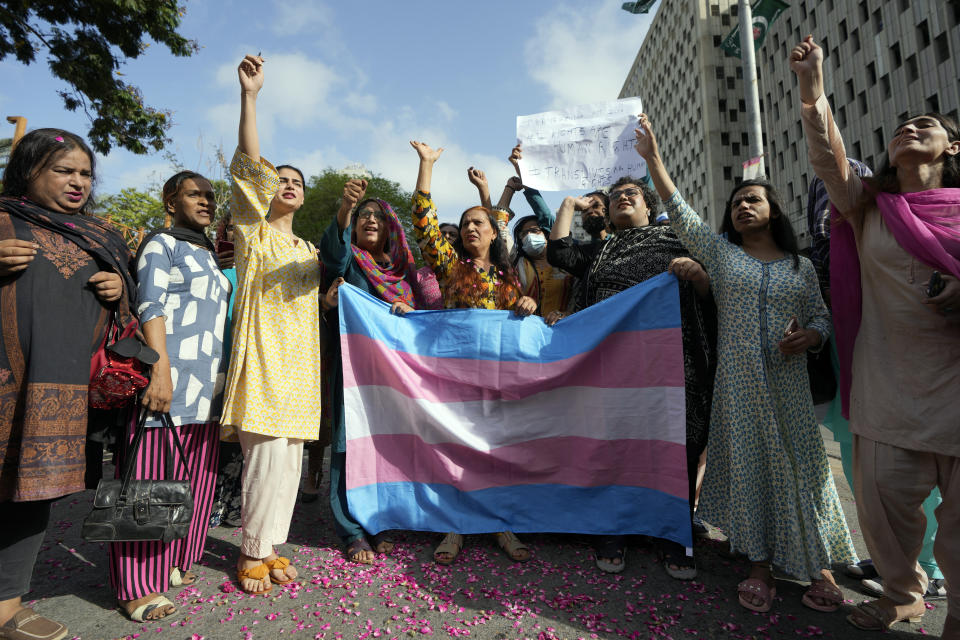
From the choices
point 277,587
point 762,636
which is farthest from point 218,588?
point 762,636

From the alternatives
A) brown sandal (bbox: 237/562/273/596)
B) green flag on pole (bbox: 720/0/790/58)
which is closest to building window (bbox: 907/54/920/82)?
green flag on pole (bbox: 720/0/790/58)

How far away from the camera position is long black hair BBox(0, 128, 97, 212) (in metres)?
2.23

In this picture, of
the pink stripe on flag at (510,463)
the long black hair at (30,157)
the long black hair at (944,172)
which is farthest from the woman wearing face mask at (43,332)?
the long black hair at (944,172)

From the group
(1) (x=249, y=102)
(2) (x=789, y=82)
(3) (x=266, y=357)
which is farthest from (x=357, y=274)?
(2) (x=789, y=82)

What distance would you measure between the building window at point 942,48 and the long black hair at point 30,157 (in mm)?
28462

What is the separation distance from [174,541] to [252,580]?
423 millimetres

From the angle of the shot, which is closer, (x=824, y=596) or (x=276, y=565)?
A: (x=824, y=596)

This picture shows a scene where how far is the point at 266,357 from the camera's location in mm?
2674

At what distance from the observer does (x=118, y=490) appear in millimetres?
2229

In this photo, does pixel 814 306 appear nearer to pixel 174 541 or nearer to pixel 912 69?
pixel 174 541

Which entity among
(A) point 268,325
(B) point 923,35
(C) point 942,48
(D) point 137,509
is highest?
(B) point 923,35

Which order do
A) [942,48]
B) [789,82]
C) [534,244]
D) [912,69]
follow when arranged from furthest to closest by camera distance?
[789,82], [912,69], [942,48], [534,244]

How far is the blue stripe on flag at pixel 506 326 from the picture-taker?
2.99 metres

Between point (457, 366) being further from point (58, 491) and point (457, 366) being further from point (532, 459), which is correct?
point (58, 491)
